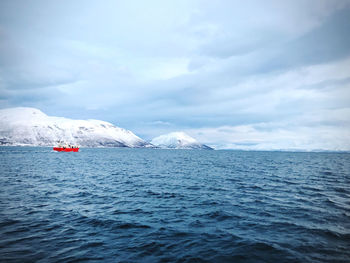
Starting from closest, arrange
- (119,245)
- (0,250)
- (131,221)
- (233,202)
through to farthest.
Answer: (0,250)
(119,245)
(131,221)
(233,202)

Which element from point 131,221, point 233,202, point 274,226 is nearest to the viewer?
point 274,226

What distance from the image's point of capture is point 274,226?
1505cm

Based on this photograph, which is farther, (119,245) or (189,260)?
(119,245)

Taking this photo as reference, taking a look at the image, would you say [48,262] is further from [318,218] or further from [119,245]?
[318,218]

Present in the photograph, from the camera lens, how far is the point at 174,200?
2267 centimetres

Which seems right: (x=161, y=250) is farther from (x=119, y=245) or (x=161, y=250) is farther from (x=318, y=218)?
(x=318, y=218)

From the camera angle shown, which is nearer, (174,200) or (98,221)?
(98,221)

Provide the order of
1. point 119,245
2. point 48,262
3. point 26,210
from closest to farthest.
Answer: point 48,262 → point 119,245 → point 26,210

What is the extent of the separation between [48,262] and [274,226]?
1558 cm

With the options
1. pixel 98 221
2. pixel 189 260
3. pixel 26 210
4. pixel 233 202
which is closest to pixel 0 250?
pixel 98 221

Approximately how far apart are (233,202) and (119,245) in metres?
14.2

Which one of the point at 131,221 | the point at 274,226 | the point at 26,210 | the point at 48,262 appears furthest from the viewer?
the point at 26,210

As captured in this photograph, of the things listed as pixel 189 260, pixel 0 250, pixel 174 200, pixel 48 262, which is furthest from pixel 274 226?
pixel 0 250

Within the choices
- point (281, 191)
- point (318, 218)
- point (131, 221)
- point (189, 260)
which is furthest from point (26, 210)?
point (281, 191)
